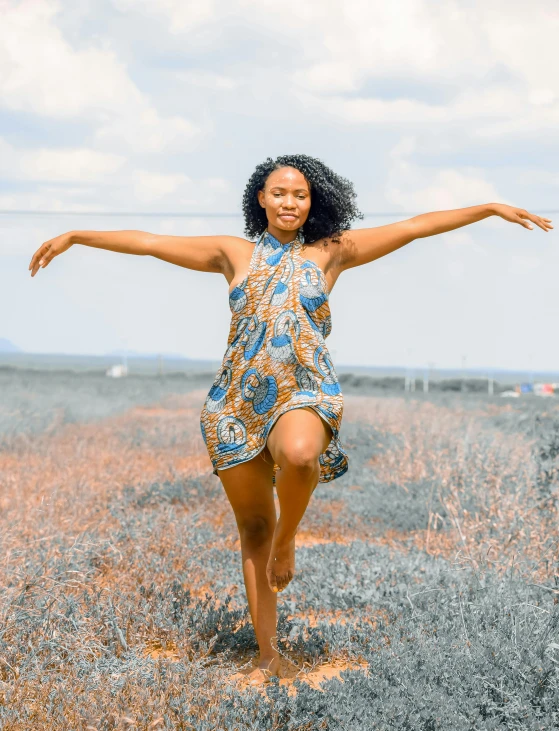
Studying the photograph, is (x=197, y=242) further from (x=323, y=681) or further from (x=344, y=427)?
(x=344, y=427)

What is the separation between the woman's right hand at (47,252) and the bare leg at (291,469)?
1375 millimetres

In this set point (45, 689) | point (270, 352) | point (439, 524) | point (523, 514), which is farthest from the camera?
point (439, 524)

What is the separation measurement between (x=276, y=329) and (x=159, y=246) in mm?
785

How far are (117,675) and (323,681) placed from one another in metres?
0.96

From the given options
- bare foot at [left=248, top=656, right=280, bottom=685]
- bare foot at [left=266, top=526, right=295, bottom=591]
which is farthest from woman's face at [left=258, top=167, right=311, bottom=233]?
bare foot at [left=248, top=656, right=280, bottom=685]

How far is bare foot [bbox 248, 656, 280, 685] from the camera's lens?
4.21 meters

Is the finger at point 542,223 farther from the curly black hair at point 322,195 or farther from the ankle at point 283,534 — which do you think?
the ankle at point 283,534

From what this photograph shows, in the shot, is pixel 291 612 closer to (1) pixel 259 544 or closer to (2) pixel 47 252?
(1) pixel 259 544

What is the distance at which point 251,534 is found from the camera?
4.39 meters

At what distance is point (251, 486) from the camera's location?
422 cm

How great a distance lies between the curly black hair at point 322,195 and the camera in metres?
4.38

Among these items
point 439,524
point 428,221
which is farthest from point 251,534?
point 439,524

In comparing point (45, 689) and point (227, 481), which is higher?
point (227, 481)

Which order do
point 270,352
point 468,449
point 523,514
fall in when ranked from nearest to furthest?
point 270,352, point 523,514, point 468,449
